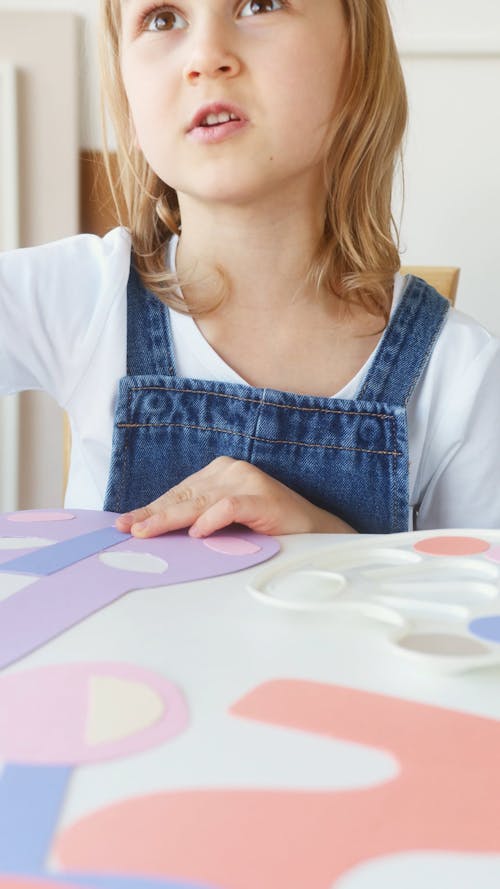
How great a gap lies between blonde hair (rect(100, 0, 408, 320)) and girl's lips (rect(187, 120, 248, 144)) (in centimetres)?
13

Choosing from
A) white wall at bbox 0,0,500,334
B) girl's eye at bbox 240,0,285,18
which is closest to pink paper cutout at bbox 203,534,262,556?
girl's eye at bbox 240,0,285,18

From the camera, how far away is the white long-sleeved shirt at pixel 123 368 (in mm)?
727

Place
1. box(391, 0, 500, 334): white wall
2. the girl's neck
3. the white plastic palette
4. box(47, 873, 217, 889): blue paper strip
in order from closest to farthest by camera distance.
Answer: box(47, 873, 217, 889): blue paper strip → the white plastic palette → the girl's neck → box(391, 0, 500, 334): white wall

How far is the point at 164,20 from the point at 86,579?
47 cm

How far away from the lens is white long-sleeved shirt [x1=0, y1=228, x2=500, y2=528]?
727 millimetres

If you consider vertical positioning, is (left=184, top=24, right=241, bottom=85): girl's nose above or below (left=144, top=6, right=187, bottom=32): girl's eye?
below

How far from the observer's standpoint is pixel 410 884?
0.59ft

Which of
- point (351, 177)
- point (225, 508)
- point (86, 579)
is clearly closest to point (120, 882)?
point (86, 579)

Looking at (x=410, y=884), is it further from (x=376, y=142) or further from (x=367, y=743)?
(x=376, y=142)

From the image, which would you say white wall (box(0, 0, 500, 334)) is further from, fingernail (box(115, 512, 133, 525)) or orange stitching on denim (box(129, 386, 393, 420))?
fingernail (box(115, 512, 133, 525))

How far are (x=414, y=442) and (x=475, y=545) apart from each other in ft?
0.91

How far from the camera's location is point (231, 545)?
471 mm

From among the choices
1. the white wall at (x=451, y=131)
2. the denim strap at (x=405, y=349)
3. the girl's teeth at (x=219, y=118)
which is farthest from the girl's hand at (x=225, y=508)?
the white wall at (x=451, y=131)

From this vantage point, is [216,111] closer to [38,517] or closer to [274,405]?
[274,405]
